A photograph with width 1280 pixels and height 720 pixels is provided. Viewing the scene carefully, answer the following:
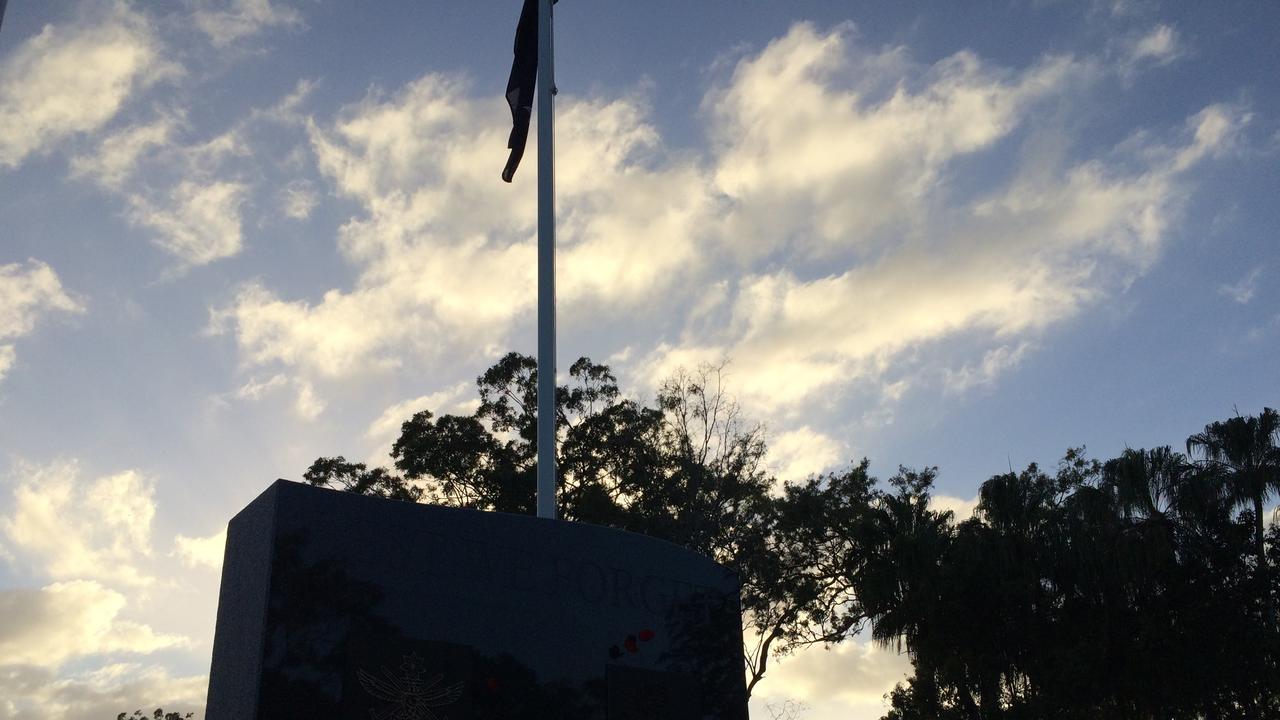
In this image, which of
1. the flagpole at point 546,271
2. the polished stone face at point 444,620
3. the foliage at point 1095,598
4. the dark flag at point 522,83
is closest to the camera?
the polished stone face at point 444,620

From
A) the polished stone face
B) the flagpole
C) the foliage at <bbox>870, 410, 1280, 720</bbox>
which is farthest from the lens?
the foliage at <bbox>870, 410, 1280, 720</bbox>

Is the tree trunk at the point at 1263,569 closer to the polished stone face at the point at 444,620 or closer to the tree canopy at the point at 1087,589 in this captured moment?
the tree canopy at the point at 1087,589

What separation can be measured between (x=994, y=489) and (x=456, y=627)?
21416mm

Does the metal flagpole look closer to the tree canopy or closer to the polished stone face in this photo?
the polished stone face

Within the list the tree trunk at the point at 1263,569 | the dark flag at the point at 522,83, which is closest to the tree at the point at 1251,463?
the tree trunk at the point at 1263,569

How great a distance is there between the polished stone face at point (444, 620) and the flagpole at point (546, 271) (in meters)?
0.94

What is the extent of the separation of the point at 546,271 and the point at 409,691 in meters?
4.34

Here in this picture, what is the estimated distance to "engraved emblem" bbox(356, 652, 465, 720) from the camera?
19.7 feet

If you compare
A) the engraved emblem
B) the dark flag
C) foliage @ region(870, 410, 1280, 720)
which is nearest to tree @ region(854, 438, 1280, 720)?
foliage @ region(870, 410, 1280, 720)

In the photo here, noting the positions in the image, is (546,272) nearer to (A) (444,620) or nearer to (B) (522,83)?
(B) (522,83)

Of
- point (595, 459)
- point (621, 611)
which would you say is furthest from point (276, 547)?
point (595, 459)

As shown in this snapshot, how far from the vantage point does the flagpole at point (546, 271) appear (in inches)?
336

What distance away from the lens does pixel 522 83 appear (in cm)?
1069

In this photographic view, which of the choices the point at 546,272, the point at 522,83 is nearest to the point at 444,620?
the point at 546,272
